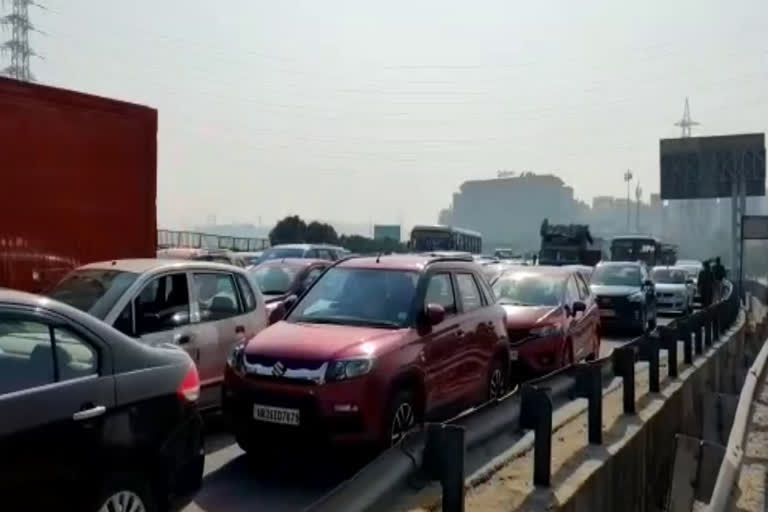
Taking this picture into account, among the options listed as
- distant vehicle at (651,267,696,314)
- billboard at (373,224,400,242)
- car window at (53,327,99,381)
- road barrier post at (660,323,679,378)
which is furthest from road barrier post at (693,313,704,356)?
billboard at (373,224,400,242)

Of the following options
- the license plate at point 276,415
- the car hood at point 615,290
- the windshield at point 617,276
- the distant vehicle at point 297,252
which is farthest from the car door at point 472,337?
the distant vehicle at point 297,252

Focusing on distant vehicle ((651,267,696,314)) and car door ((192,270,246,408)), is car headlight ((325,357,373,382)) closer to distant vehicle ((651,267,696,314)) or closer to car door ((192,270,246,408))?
car door ((192,270,246,408))

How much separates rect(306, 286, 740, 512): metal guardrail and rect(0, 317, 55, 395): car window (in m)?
1.90

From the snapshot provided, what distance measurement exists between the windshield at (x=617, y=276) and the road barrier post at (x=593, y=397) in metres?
13.6

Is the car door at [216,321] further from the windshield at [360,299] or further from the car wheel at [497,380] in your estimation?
the car wheel at [497,380]

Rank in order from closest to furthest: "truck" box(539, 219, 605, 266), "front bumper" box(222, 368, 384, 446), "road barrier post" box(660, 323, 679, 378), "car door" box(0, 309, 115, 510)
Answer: "car door" box(0, 309, 115, 510) → "front bumper" box(222, 368, 384, 446) → "road barrier post" box(660, 323, 679, 378) → "truck" box(539, 219, 605, 266)

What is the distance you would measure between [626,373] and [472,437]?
321 cm

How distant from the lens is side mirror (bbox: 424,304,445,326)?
7129 mm

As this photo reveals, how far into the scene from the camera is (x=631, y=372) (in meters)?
6.96

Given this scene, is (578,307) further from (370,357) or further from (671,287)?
(671,287)

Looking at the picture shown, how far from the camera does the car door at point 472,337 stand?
25.7 ft

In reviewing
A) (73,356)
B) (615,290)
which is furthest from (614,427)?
(615,290)

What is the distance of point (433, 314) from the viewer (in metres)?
7.12

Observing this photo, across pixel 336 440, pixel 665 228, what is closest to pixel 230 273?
pixel 336 440
